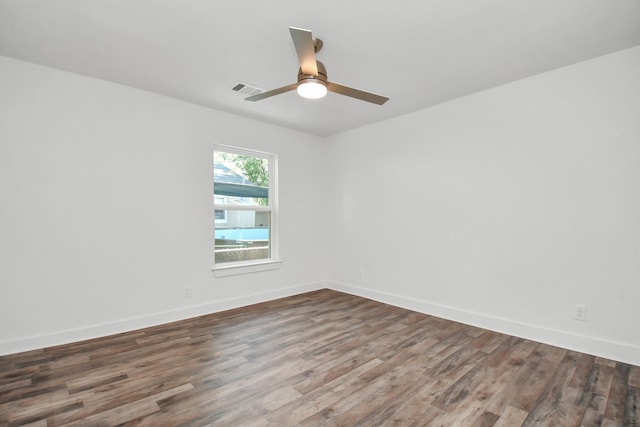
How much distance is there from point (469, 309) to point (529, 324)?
57cm

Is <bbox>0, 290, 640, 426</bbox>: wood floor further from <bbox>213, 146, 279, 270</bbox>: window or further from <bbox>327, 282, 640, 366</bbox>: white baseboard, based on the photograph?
<bbox>213, 146, 279, 270</bbox>: window

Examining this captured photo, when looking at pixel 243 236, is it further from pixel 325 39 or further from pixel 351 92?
pixel 325 39

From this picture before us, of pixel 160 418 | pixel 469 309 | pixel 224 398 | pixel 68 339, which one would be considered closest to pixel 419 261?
pixel 469 309

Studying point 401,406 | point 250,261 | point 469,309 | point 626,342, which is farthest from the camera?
point 250,261

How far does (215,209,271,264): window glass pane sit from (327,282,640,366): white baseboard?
179 cm

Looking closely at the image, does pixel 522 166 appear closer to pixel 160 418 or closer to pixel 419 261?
pixel 419 261

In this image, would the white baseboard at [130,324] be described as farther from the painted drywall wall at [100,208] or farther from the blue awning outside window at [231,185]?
the blue awning outside window at [231,185]

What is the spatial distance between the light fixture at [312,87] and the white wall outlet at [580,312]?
2.89m

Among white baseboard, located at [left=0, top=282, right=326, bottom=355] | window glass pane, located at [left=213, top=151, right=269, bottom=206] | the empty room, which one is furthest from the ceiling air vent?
white baseboard, located at [left=0, top=282, right=326, bottom=355]

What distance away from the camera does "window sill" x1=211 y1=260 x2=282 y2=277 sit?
12.7 feet

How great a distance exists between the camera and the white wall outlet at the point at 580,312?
268 cm

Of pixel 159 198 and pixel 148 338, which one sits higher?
pixel 159 198

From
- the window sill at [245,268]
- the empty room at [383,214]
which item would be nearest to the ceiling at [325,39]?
the empty room at [383,214]

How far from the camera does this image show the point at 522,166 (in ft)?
9.95
